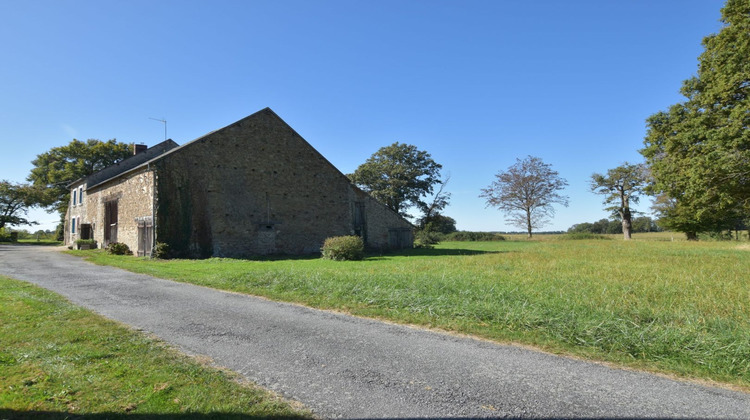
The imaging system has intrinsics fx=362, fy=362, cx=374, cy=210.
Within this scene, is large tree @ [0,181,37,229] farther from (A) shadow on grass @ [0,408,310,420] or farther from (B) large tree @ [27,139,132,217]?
(A) shadow on grass @ [0,408,310,420]

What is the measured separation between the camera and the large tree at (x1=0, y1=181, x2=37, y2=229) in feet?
146

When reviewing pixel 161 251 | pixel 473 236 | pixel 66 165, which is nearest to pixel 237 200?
pixel 161 251

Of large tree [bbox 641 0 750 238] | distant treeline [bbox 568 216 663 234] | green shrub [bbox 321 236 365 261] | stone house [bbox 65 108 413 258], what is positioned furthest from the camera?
distant treeline [bbox 568 216 663 234]

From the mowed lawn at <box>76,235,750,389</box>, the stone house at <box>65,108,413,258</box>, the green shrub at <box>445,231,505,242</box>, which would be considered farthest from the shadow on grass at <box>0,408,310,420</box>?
the green shrub at <box>445,231,505,242</box>

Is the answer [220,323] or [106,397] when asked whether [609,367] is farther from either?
[220,323]

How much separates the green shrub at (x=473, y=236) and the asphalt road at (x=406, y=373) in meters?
42.2

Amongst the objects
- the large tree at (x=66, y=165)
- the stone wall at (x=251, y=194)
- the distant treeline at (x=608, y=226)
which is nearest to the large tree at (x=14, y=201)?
the large tree at (x=66, y=165)

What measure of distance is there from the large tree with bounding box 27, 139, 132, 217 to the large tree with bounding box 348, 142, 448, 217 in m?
31.7

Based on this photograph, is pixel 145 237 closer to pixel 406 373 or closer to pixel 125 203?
pixel 125 203

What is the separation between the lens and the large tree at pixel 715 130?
18625 millimetres

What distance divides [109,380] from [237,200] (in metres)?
19.5

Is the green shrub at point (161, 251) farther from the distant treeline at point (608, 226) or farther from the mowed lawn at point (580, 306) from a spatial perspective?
the distant treeline at point (608, 226)

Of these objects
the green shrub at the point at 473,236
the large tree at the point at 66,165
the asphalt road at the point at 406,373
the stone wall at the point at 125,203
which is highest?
the large tree at the point at 66,165

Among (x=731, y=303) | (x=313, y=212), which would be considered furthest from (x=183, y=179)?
(x=731, y=303)
